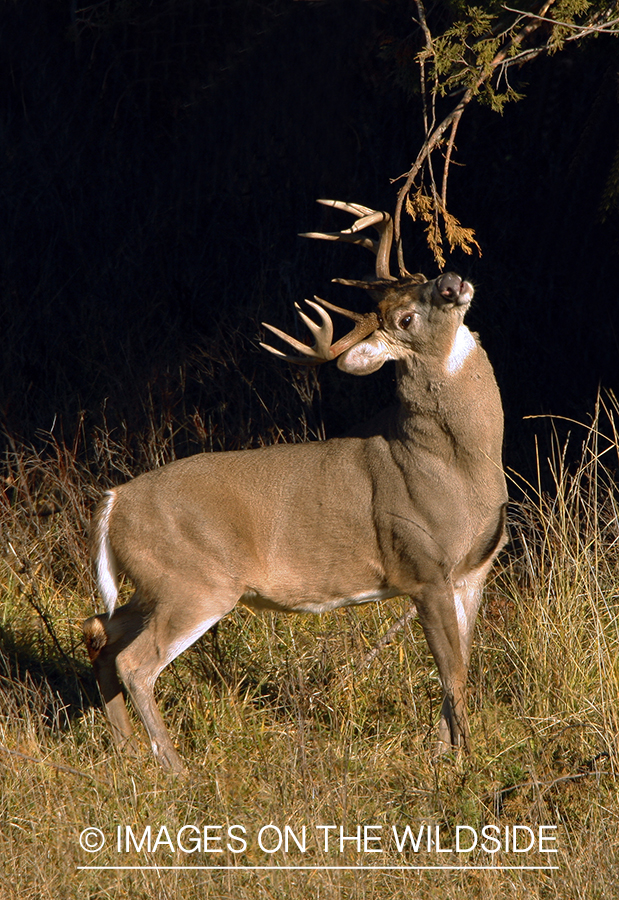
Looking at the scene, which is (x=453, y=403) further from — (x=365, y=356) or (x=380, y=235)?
(x=380, y=235)

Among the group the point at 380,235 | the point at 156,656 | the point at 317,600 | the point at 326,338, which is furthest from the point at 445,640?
the point at 380,235

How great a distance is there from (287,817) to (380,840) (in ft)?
1.14

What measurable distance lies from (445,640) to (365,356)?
4.28ft

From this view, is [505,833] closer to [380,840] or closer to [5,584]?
[380,840]

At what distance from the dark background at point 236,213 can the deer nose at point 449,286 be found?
2178 millimetres

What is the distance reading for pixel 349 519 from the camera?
A: 4.75 meters

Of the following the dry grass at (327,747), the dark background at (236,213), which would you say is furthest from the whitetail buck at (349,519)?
the dark background at (236,213)

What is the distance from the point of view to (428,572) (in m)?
4.59

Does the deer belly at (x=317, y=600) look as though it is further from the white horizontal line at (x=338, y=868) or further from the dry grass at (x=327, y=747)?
the white horizontal line at (x=338, y=868)

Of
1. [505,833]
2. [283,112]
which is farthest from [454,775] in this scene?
[283,112]

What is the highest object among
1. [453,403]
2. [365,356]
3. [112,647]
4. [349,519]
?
[365,356]

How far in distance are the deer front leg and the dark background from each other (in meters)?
2.27

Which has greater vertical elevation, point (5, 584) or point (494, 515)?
point (494, 515)

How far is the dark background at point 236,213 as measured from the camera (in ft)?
25.5
